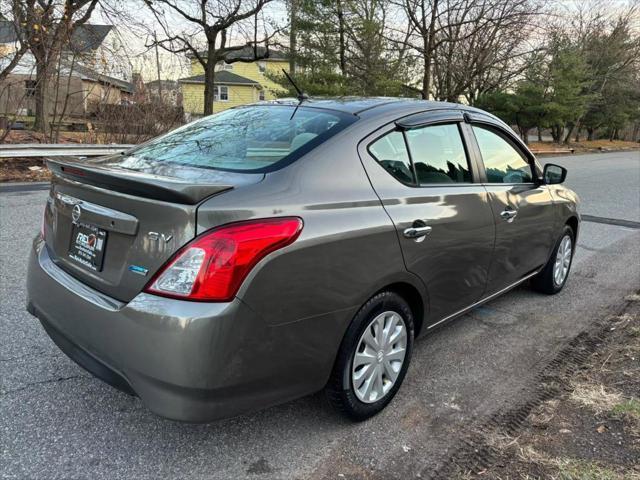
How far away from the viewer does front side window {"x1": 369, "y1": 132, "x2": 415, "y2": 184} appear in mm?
2699

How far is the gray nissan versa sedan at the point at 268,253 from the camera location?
78.2 inches

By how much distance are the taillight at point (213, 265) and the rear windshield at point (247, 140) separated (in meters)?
0.46

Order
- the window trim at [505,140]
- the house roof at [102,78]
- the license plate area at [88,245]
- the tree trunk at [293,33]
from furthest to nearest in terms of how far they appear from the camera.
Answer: the tree trunk at [293,33] → the house roof at [102,78] → the window trim at [505,140] → the license plate area at [88,245]

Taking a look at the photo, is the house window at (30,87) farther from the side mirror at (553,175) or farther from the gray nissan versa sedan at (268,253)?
the side mirror at (553,175)

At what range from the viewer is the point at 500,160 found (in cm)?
375

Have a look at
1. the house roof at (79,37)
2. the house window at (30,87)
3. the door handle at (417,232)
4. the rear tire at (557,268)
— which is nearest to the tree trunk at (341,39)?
the house roof at (79,37)

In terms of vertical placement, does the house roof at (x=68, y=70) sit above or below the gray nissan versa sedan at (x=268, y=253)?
above

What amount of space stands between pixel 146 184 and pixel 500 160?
2.65m

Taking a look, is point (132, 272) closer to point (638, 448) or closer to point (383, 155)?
point (383, 155)

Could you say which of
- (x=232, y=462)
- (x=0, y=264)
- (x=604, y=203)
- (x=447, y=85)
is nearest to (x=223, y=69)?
(x=447, y=85)

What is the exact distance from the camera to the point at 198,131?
313 cm

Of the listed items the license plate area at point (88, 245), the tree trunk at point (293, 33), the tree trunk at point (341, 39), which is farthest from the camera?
the tree trunk at point (293, 33)

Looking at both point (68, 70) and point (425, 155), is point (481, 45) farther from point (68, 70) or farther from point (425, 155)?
point (425, 155)

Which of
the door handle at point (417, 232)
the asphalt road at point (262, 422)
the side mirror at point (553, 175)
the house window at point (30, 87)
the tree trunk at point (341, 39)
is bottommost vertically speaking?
the asphalt road at point (262, 422)
